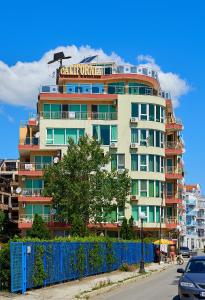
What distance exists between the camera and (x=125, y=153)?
70625 mm

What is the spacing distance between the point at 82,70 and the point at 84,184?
22049 mm

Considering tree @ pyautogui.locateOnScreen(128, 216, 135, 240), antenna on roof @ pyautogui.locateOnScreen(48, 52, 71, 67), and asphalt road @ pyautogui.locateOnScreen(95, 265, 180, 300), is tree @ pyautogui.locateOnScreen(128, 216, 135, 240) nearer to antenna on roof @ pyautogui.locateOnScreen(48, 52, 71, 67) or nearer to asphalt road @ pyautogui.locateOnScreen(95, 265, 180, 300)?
antenna on roof @ pyautogui.locateOnScreen(48, 52, 71, 67)

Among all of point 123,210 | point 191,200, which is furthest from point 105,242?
point 191,200

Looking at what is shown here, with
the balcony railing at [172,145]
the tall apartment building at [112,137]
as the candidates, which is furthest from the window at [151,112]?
the balcony railing at [172,145]

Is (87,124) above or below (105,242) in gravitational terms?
above

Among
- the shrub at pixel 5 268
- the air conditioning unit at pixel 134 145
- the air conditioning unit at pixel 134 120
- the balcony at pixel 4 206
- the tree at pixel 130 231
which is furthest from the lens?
the balcony at pixel 4 206

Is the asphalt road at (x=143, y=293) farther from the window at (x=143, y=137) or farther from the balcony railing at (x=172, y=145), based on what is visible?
the balcony railing at (x=172, y=145)

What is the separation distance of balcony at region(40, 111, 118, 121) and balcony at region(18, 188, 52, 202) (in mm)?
7970

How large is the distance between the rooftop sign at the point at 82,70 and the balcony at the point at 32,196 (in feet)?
47.4

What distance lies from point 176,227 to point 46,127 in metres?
18.6

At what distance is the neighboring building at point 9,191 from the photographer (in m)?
115

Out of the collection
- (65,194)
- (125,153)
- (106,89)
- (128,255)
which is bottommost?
(128,255)

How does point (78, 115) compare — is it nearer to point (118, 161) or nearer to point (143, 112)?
point (118, 161)

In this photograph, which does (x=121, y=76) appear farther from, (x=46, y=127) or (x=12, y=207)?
(x=12, y=207)
